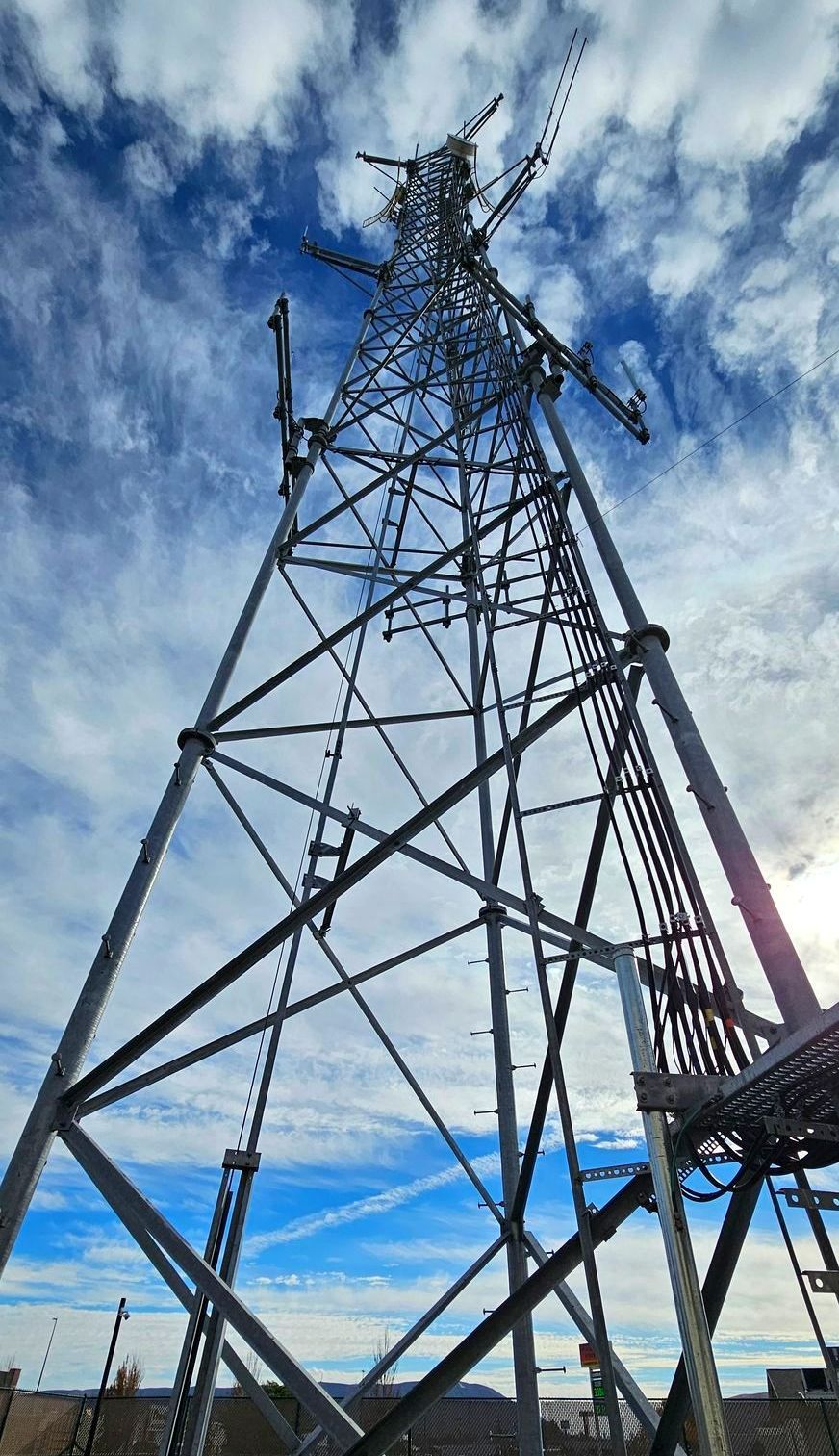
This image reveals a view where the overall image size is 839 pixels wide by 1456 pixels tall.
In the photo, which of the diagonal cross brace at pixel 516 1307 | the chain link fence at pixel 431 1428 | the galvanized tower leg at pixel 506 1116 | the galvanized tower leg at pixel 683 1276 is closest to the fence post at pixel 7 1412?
the chain link fence at pixel 431 1428

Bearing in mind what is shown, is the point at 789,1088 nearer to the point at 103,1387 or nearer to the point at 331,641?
the point at 331,641

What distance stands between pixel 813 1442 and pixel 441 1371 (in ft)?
47.9

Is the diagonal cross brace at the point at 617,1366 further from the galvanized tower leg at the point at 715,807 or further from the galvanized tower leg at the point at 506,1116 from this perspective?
the galvanized tower leg at the point at 715,807

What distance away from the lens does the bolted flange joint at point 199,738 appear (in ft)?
20.7

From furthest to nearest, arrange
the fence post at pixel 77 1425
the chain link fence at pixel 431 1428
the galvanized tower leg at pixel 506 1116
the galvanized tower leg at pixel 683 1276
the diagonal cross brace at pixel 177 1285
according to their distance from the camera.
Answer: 1. the fence post at pixel 77 1425
2. the chain link fence at pixel 431 1428
3. the galvanized tower leg at pixel 506 1116
4. the diagonal cross brace at pixel 177 1285
5. the galvanized tower leg at pixel 683 1276

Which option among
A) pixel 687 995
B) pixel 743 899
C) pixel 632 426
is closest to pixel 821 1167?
pixel 687 995

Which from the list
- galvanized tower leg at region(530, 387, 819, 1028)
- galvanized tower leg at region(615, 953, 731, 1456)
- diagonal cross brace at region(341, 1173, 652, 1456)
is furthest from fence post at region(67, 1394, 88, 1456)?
galvanized tower leg at region(530, 387, 819, 1028)

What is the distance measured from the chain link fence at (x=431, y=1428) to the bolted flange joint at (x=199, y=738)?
10.7 meters

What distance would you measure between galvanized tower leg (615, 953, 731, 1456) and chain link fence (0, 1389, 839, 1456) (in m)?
10.7

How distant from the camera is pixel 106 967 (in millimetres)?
5133

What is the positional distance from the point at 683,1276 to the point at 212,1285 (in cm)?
252

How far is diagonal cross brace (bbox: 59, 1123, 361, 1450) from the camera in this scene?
3889 mm

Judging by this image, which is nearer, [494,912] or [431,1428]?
[494,912]

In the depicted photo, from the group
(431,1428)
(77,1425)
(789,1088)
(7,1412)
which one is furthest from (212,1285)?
(77,1425)
